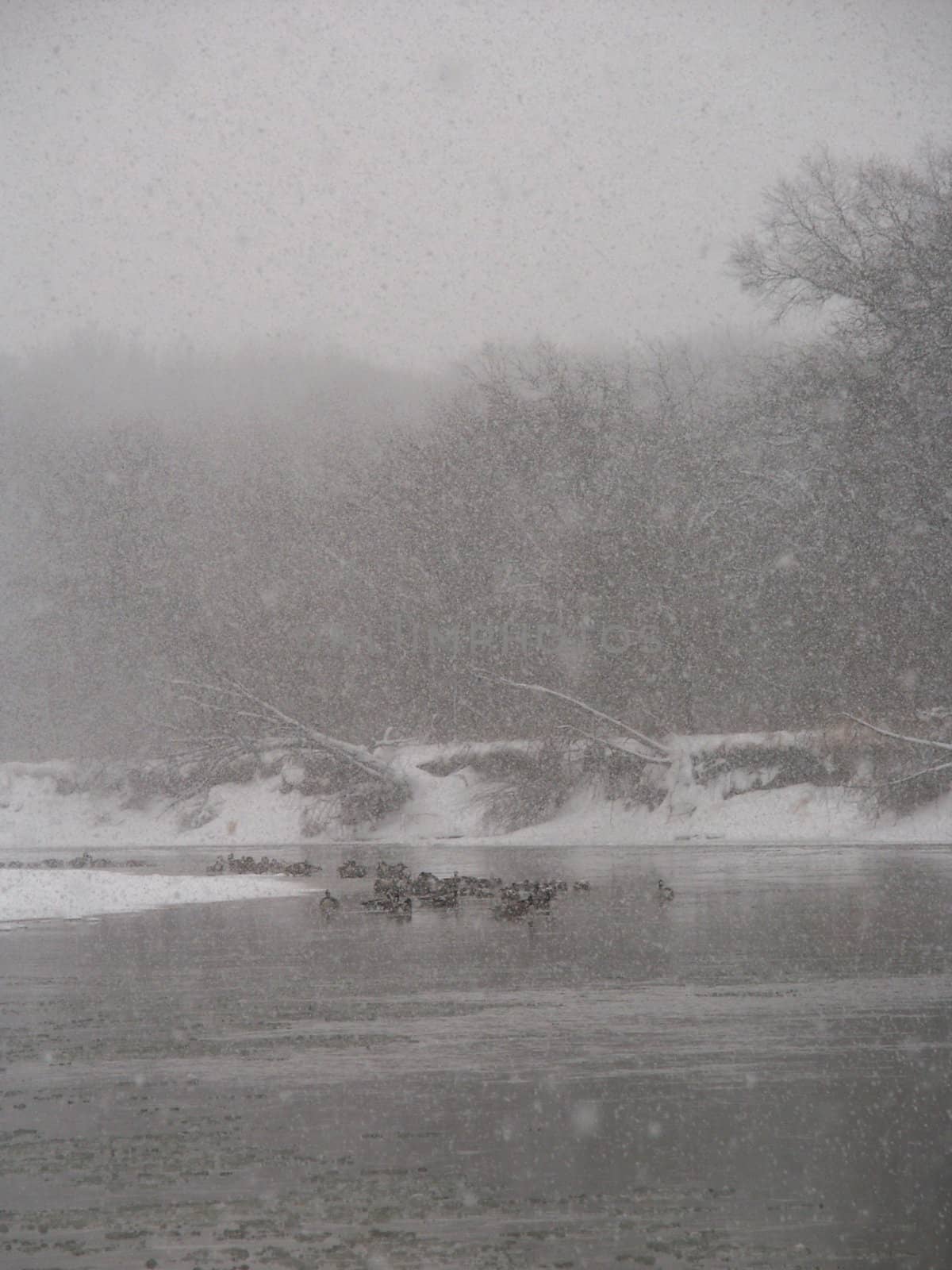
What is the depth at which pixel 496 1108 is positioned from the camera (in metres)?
6.72

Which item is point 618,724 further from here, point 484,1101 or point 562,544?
point 484,1101

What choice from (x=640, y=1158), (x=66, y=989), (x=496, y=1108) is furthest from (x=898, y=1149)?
(x=66, y=989)

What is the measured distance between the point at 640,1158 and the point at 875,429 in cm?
3031

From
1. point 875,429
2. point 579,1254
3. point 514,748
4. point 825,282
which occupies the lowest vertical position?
point 579,1254

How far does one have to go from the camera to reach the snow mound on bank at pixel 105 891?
58.5 feet

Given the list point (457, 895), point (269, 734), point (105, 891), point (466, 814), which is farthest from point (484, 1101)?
point (269, 734)

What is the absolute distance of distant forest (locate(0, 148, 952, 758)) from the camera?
34.6m

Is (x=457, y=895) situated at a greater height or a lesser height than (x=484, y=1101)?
greater

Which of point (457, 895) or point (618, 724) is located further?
point (618, 724)

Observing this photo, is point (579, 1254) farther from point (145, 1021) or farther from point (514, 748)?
point (514, 748)

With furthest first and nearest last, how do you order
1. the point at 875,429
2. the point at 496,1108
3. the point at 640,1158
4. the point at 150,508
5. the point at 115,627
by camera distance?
the point at 150,508 < the point at 115,627 < the point at 875,429 < the point at 496,1108 < the point at 640,1158

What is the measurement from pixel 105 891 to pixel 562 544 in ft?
82.3

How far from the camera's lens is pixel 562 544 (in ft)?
142

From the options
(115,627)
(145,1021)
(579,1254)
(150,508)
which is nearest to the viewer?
(579,1254)
